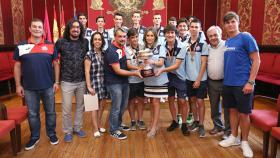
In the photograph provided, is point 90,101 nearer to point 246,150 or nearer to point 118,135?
point 118,135

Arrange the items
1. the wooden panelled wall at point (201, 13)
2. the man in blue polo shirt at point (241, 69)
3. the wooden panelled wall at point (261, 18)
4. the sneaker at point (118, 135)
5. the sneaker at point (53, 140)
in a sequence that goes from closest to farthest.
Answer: the man in blue polo shirt at point (241, 69)
the sneaker at point (53, 140)
the sneaker at point (118, 135)
the wooden panelled wall at point (261, 18)
the wooden panelled wall at point (201, 13)

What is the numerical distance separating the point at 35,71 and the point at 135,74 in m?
1.12

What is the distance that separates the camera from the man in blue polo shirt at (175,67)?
10.8 ft

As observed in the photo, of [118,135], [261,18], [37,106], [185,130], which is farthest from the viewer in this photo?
[261,18]

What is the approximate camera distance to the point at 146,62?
10.3 ft

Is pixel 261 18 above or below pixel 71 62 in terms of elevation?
above

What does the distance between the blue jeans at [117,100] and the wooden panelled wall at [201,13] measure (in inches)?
139

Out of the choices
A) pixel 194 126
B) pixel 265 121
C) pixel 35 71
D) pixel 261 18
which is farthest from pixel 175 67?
pixel 261 18

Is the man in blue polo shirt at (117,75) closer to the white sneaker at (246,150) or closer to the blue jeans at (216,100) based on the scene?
the blue jeans at (216,100)

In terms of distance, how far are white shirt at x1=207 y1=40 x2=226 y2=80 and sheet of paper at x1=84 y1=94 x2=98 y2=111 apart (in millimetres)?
1437

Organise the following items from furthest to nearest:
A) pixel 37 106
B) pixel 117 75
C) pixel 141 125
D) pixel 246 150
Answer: pixel 141 125 < pixel 117 75 < pixel 37 106 < pixel 246 150

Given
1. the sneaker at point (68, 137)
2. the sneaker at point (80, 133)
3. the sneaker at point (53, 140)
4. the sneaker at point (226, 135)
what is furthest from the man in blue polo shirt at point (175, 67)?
the sneaker at point (53, 140)

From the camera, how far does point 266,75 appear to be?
5312 millimetres

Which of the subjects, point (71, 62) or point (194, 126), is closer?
point (71, 62)
